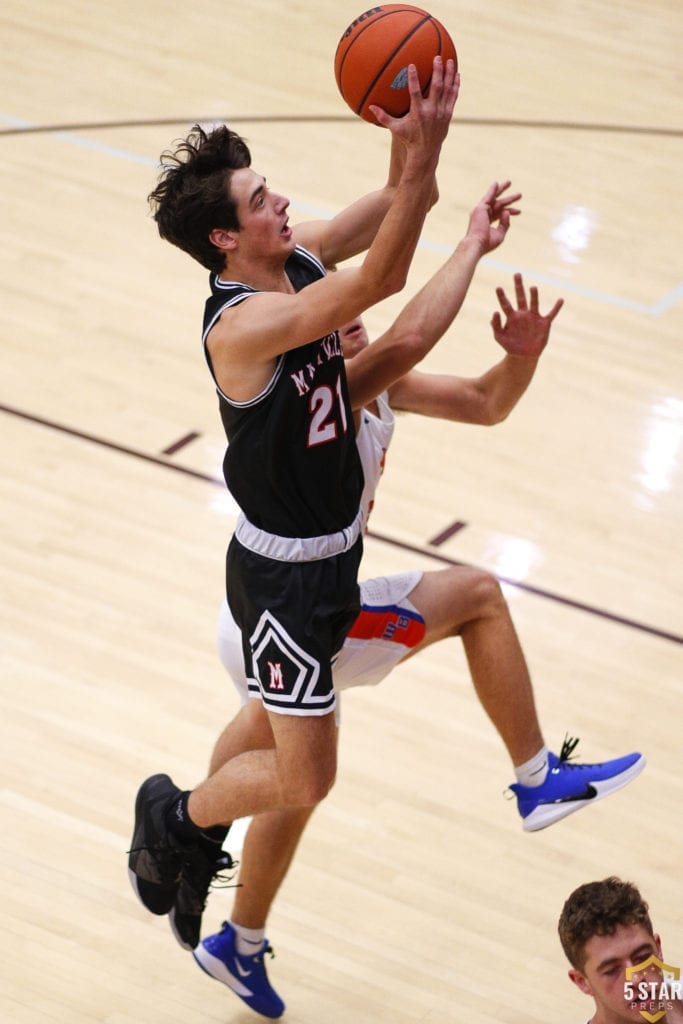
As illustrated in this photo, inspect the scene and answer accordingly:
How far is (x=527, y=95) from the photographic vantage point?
39.4 ft

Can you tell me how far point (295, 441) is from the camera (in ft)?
13.6

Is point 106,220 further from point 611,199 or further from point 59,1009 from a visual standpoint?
point 59,1009

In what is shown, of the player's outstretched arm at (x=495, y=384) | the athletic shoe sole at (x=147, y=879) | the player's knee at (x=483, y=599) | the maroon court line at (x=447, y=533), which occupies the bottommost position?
the maroon court line at (x=447, y=533)

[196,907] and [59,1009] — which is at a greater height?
[196,907]

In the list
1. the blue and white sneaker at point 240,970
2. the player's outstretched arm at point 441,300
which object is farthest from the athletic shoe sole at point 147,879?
the player's outstretched arm at point 441,300

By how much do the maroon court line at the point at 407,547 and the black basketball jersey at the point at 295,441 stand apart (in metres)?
1.67

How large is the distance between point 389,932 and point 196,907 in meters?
0.76

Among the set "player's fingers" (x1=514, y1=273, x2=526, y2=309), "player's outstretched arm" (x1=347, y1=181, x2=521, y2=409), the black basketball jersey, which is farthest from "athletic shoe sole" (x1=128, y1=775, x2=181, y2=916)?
"player's fingers" (x1=514, y1=273, x2=526, y2=309)

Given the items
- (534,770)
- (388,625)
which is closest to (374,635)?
(388,625)

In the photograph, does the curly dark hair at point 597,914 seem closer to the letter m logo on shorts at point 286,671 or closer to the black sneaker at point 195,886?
the letter m logo on shorts at point 286,671

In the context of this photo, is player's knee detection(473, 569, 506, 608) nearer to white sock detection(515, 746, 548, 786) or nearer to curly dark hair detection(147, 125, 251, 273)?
white sock detection(515, 746, 548, 786)

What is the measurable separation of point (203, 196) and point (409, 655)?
4.95 feet

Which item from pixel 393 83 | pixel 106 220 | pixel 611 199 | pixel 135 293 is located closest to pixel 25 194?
pixel 106 220

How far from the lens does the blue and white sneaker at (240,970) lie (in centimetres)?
473
